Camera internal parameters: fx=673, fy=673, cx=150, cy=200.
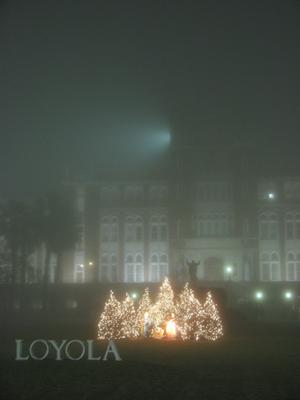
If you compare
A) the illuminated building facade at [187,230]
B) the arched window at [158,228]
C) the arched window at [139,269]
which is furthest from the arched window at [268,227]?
the arched window at [139,269]

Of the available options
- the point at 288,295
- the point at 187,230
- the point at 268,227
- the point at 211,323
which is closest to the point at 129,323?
A: the point at 211,323

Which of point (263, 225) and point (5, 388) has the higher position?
point (263, 225)

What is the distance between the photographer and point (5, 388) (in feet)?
47.6

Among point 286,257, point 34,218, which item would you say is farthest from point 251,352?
point 286,257

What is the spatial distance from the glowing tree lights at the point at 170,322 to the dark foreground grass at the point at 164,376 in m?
3.81

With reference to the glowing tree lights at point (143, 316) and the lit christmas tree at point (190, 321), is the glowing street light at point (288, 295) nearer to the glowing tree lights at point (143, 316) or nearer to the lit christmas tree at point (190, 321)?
the glowing tree lights at point (143, 316)

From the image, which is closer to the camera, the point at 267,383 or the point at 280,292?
the point at 267,383

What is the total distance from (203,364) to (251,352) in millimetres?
3279

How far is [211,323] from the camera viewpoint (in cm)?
2505

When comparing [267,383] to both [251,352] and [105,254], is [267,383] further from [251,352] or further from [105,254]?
[105,254]

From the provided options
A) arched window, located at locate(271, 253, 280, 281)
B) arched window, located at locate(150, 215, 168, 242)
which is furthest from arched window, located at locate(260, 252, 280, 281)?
arched window, located at locate(150, 215, 168, 242)

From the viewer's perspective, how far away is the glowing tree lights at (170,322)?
24.8 m

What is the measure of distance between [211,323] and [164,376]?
9.50 metres

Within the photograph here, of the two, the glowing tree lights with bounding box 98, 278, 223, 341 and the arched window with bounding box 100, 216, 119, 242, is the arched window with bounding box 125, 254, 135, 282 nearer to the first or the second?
the arched window with bounding box 100, 216, 119, 242
